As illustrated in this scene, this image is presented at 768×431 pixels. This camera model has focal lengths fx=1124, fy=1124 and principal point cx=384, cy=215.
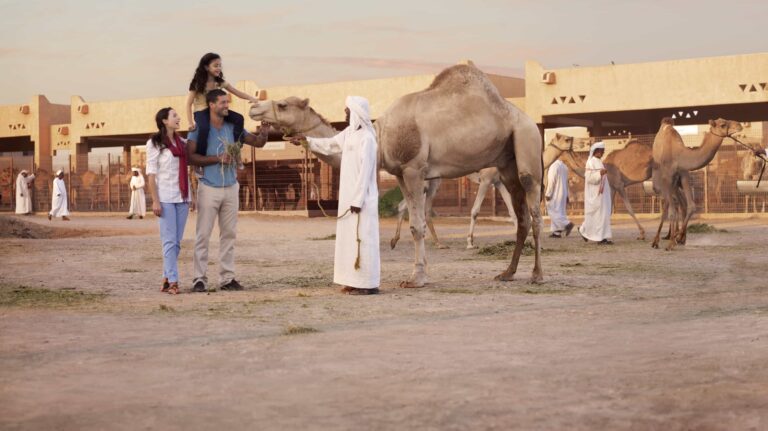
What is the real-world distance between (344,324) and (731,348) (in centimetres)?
269

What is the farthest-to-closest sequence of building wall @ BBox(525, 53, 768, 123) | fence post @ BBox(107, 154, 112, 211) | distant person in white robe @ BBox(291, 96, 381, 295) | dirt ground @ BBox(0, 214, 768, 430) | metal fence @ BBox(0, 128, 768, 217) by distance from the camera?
fence post @ BBox(107, 154, 112, 211)
building wall @ BBox(525, 53, 768, 123)
metal fence @ BBox(0, 128, 768, 217)
distant person in white robe @ BBox(291, 96, 381, 295)
dirt ground @ BBox(0, 214, 768, 430)

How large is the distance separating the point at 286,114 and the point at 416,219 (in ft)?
5.84

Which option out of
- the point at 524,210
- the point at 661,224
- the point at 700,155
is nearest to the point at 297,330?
the point at 524,210

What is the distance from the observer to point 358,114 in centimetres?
1027

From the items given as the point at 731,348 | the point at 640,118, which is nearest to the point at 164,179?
the point at 731,348

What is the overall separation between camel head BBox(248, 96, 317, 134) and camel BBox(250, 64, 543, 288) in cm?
1

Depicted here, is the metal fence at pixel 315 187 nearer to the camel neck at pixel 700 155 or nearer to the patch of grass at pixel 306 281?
the camel neck at pixel 700 155

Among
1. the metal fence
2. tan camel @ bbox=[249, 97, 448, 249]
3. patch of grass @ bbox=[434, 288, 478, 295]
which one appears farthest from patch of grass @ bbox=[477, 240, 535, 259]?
the metal fence

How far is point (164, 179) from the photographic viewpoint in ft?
33.8

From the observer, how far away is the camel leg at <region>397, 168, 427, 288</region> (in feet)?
35.5

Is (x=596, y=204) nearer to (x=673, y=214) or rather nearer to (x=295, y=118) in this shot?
(x=673, y=214)

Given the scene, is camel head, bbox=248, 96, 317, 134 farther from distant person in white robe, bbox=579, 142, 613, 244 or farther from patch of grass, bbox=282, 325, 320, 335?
distant person in white robe, bbox=579, 142, 613, 244

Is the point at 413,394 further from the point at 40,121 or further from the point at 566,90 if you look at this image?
the point at 40,121

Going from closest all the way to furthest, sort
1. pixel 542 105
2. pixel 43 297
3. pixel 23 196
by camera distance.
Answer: pixel 43 297
pixel 542 105
pixel 23 196
